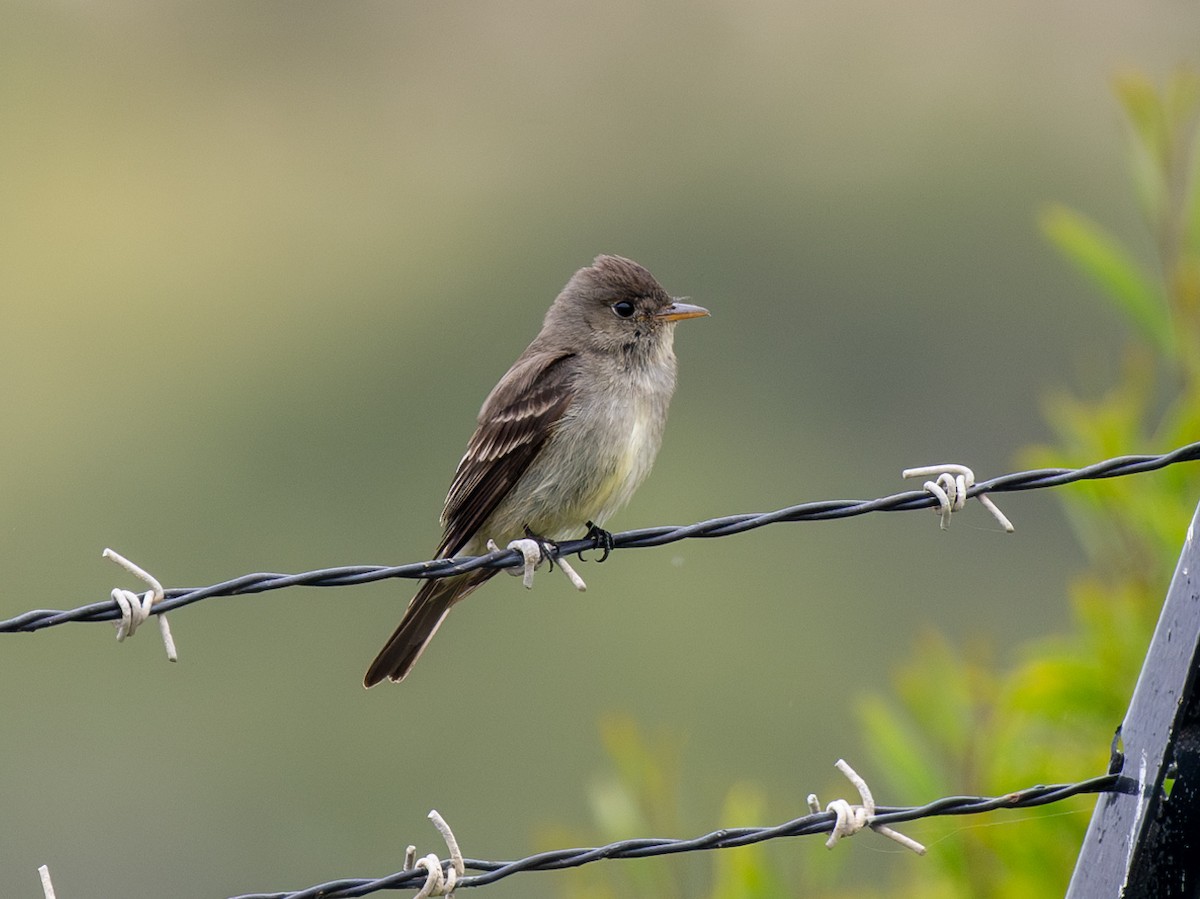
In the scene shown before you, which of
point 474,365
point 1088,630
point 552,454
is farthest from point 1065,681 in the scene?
point 474,365

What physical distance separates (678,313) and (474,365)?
20.1m

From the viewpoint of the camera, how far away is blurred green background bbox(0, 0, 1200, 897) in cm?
1769

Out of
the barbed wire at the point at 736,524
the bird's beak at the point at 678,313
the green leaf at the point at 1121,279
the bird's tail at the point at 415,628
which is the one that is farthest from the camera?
the bird's beak at the point at 678,313

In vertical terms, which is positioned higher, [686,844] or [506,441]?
[506,441]

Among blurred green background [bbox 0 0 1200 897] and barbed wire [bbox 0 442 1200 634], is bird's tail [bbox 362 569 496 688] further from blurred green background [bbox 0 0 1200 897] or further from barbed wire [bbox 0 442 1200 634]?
barbed wire [bbox 0 442 1200 634]

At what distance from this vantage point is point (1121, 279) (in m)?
5.10

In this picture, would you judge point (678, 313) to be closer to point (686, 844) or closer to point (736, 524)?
point (736, 524)

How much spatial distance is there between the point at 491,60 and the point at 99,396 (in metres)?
13.0

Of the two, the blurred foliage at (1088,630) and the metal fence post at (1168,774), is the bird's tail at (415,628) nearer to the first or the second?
the blurred foliage at (1088,630)

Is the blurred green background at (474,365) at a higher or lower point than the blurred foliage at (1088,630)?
higher

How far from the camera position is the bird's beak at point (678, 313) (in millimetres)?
6496

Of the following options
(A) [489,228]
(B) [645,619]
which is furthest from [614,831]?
(A) [489,228]

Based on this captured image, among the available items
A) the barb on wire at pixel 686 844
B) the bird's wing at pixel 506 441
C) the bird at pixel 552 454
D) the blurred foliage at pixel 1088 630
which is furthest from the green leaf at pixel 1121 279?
the barb on wire at pixel 686 844

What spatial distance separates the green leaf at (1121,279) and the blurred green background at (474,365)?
1.76 meters
